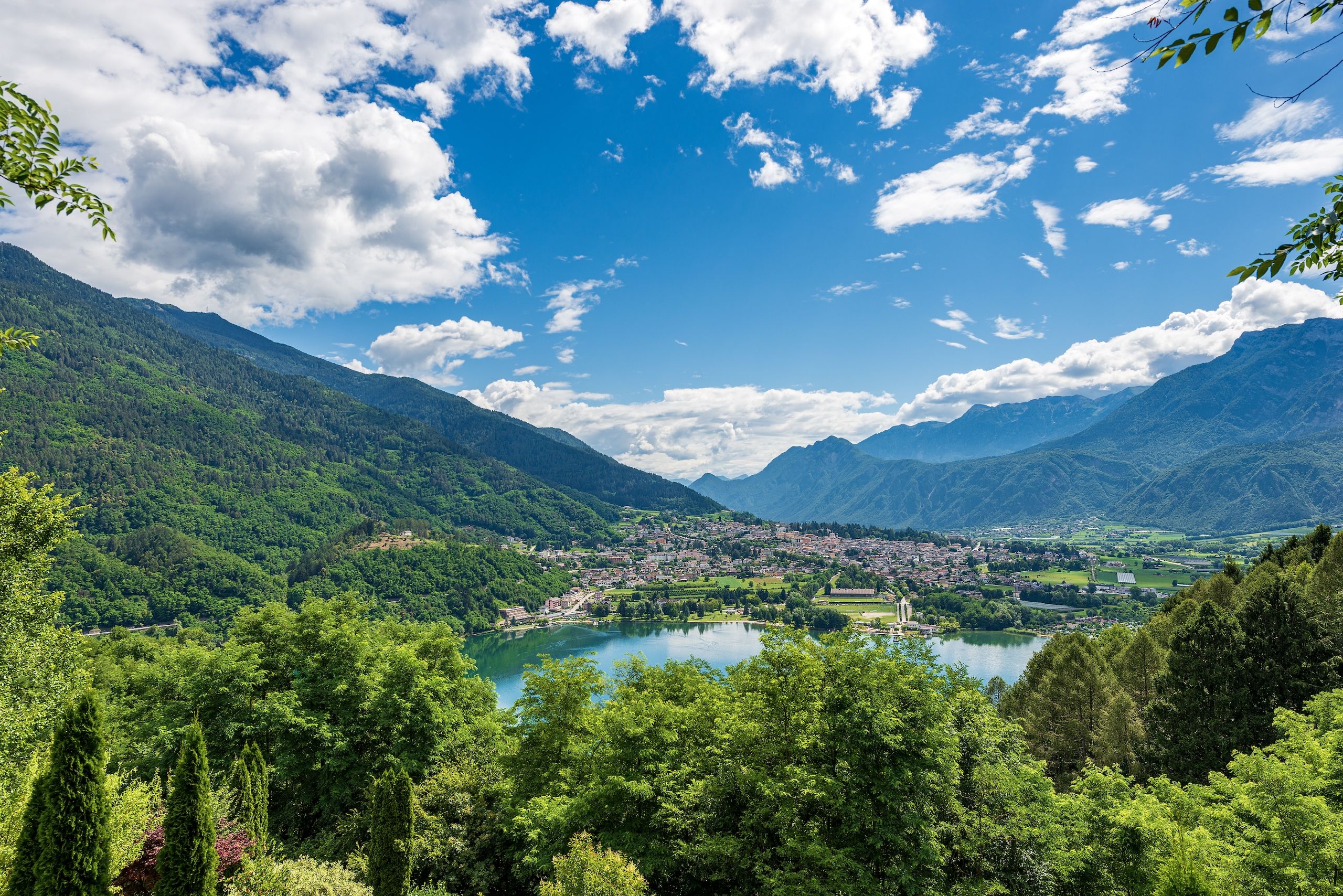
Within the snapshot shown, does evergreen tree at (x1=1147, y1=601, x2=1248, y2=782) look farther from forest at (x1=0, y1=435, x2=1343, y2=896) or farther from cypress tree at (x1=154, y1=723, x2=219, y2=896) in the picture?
cypress tree at (x1=154, y1=723, x2=219, y2=896)

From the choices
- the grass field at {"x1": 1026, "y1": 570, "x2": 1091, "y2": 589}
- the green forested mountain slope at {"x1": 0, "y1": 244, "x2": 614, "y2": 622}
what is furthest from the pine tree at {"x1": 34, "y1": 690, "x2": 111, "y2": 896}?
the grass field at {"x1": 1026, "y1": 570, "x2": 1091, "y2": 589}

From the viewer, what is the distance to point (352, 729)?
1572 cm

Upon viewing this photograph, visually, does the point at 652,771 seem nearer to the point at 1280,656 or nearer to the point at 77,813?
the point at 77,813

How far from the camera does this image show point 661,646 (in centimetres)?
7019

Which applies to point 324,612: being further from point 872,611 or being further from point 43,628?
point 872,611

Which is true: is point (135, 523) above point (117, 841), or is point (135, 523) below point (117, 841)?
below

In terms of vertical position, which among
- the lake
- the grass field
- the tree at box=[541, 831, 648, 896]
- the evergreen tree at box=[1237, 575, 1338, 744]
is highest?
the evergreen tree at box=[1237, 575, 1338, 744]

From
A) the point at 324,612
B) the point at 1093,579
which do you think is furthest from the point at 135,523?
the point at 1093,579

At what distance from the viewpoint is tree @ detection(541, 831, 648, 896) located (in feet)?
26.2

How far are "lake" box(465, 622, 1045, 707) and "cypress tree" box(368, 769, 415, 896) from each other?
3441 cm

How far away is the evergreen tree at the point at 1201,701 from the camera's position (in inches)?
581

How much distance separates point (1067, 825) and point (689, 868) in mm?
7002

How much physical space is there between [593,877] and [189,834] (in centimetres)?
583

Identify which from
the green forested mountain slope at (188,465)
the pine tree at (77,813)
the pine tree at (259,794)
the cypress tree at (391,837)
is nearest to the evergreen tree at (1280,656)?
the cypress tree at (391,837)
